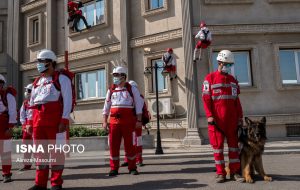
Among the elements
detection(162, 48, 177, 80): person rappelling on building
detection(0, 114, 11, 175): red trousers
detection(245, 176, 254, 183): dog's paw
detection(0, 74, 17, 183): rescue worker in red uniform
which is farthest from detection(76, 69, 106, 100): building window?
detection(245, 176, 254, 183): dog's paw

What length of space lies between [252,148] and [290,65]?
36.2 ft

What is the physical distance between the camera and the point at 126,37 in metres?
17.1

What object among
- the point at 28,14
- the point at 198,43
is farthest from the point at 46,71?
the point at 28,14

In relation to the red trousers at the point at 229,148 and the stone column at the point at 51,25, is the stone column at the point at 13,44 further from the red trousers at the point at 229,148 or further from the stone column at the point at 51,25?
the red trousers at the point at 229,148

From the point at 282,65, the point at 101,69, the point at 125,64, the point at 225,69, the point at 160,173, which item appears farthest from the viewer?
the point at 101,69

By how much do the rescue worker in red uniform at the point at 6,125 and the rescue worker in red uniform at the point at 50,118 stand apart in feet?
6.03

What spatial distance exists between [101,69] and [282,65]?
9385mm

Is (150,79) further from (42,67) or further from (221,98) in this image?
(42,67)

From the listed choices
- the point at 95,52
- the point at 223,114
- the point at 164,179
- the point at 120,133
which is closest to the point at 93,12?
the point at 95,52

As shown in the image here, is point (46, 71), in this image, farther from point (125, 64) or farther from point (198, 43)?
point (125, 64)

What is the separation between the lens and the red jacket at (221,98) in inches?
247

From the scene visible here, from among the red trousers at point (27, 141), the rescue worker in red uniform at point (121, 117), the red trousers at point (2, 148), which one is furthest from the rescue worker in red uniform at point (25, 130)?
the rescue worker in red uniform at point (121, 117)

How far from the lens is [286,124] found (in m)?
14.6

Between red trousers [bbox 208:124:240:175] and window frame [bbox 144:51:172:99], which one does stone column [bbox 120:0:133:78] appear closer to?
window frame [bbox 144:51:172:99]
